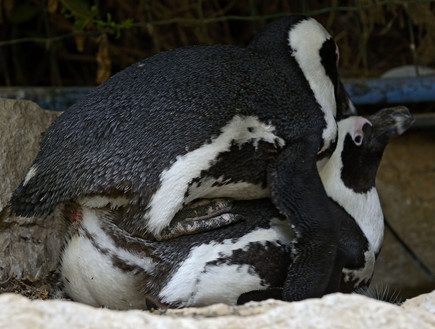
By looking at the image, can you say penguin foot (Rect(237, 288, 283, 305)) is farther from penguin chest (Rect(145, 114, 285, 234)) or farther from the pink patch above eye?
the pink patch above eye

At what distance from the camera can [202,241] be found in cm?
128

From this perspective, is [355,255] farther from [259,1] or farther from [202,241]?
[259,1]

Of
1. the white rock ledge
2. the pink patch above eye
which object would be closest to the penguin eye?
the pink patch above eye

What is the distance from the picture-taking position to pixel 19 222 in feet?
4.75

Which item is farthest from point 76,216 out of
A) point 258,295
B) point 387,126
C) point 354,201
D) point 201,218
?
point 387,126

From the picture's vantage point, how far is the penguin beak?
1566 mm

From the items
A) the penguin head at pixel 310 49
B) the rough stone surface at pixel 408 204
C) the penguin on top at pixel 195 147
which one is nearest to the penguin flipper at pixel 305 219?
the penguin on top at pixel 195 147

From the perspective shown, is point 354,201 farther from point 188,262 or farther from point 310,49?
point 188,262

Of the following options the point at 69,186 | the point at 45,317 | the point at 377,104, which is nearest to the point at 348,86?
the point at 377,104

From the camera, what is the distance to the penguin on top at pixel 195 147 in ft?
3.98

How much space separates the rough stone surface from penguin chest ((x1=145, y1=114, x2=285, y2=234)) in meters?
0.99

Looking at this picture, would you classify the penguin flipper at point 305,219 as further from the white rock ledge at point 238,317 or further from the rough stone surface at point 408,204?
the rough stone surface at point 408,204

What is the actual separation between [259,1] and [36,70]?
2.46ft

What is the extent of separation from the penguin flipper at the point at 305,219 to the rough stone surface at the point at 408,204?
98cm
